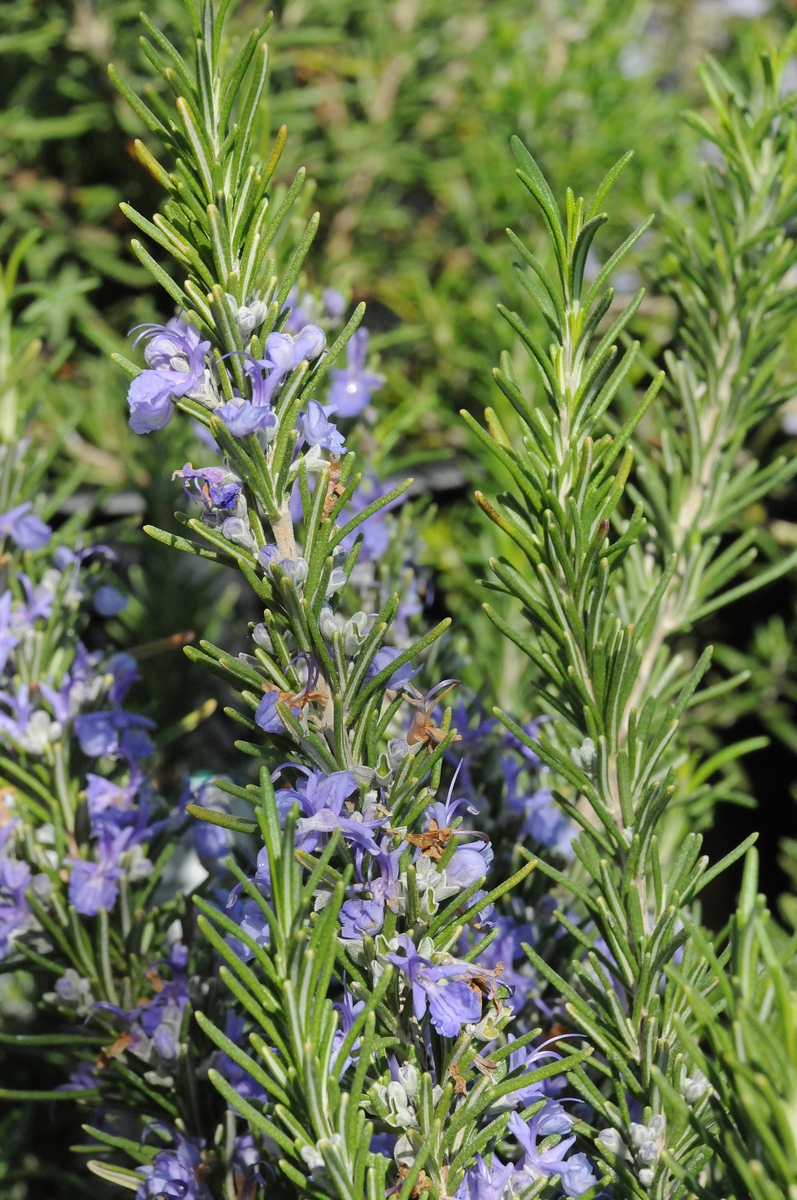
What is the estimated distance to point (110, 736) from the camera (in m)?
0.52

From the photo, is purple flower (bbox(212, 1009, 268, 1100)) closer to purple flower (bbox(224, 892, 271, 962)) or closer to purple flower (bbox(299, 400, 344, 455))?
purple flower (bbox(224, 892, 271, 962))

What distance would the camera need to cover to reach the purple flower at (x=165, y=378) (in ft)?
1.15

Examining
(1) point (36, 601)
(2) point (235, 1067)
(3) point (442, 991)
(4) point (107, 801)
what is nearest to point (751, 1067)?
(3) point (442, 991)

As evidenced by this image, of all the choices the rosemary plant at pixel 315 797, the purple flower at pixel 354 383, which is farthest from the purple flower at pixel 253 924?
the purple flower at pixel 354 383

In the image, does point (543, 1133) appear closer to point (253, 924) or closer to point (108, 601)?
point (253, 924)

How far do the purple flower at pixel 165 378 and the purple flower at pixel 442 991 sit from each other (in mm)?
206

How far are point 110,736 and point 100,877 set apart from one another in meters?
0.08

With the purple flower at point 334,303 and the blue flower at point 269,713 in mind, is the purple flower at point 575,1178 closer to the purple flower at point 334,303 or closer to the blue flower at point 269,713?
the blue flower at point 269,713

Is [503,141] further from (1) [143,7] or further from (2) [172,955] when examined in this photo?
(2) [172,955]

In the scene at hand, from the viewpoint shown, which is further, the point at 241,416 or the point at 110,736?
the point at 110,736

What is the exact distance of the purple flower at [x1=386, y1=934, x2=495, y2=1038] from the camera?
0.33m

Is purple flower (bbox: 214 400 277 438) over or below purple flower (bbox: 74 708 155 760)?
over

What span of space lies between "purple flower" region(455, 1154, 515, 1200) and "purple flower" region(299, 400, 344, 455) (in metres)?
0.27

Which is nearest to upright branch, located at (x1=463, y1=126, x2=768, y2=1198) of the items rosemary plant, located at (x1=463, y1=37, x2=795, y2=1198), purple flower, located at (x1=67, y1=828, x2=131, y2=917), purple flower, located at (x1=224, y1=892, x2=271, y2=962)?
rosemary plant, located at (x1=463, y1=37, x2=795, y2=1198)
